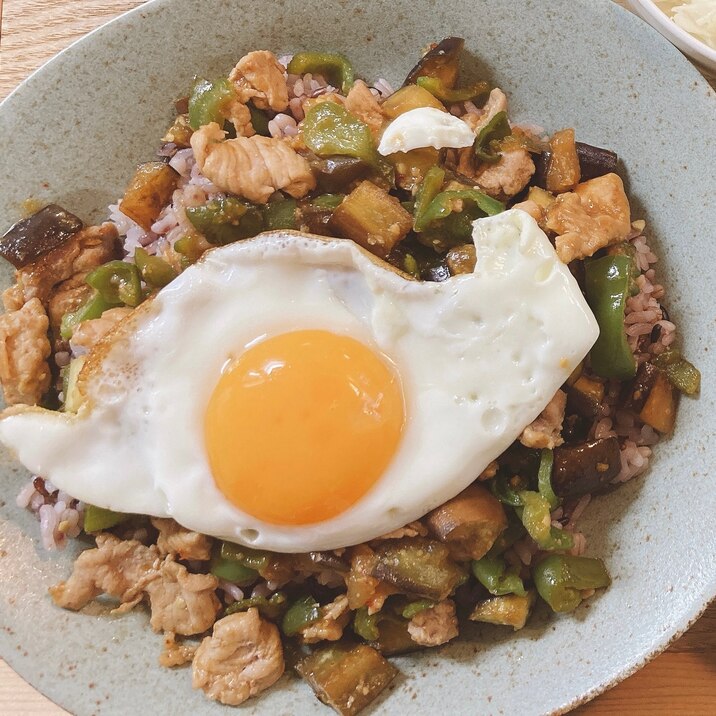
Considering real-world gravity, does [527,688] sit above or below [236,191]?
below

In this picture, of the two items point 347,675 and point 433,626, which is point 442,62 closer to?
point 433,626

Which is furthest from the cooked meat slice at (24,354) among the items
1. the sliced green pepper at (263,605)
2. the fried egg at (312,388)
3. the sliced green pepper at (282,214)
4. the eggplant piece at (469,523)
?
the eggplant piece at (469,523)

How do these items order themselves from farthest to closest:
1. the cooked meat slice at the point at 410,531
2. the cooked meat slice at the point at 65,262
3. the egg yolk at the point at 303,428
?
→ the cooked meat slice at the point at 65,262
the cooked meat slice at the point at 410,531
the egg yolk at the point at 303,428

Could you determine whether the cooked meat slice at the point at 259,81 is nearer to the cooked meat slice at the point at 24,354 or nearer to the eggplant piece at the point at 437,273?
the eggplant piece at the point at 437,273

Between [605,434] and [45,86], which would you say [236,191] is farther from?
[605,434]

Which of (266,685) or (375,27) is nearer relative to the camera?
(266,685)

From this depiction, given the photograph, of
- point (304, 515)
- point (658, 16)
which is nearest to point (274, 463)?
point (304, 515)
